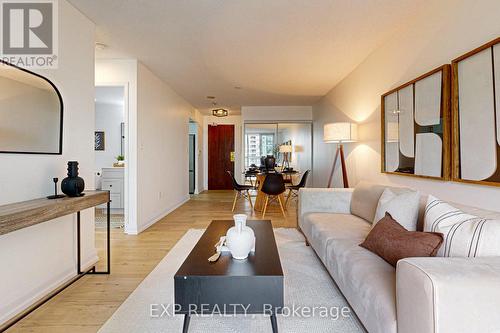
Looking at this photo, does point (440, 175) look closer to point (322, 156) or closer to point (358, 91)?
point (358, 91)

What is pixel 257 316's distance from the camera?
5.90 feet

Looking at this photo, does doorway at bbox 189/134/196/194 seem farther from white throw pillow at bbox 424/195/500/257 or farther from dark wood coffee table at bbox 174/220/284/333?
white throw pillow at bbox 424/195/500/257

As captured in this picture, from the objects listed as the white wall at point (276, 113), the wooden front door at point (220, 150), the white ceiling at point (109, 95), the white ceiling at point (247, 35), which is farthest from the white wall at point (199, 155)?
the white ceiling at point (247, 35)

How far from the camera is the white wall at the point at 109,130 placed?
629 centimetres

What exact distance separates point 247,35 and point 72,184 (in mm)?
2263

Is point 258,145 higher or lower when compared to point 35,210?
higher

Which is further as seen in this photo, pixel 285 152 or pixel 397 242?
pixel 285 152

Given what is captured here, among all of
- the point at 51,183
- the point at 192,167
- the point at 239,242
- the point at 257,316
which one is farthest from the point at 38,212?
the point at 192,167

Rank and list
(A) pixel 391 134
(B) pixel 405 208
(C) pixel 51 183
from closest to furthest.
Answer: (B) pixel 405 208 < (C) pixel 51 183 < (A) pixel 391 134

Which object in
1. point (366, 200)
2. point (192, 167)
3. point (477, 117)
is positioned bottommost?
point (366, 200)

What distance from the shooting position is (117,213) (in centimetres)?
511

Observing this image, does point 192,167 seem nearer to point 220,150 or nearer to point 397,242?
point 220,150

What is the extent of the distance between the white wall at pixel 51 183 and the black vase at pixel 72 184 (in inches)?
7.0

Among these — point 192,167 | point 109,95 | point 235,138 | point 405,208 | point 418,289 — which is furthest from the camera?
point 235,138
